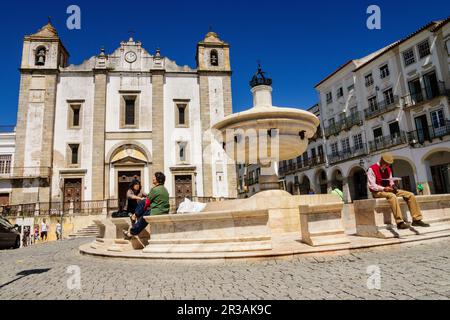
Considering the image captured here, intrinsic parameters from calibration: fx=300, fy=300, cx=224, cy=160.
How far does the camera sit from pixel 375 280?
9.53ft

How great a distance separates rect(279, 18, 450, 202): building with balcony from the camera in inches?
869

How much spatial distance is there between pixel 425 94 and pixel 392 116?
3.05 metres

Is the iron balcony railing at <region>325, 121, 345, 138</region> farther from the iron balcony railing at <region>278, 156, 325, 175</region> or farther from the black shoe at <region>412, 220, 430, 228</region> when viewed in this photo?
the black shoe at <region>412, 220, 430, 228</region>

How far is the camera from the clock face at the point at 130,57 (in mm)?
24172

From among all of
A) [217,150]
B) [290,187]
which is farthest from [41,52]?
[290,187]

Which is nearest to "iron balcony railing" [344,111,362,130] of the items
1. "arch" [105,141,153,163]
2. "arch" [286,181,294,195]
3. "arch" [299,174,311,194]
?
"arch" [299,174,311,194]

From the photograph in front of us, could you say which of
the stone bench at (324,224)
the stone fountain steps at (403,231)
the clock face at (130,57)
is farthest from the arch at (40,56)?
the stone fountain steps at (403,231)

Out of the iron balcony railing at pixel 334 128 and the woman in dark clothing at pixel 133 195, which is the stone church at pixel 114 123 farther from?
the woman in dark clothing at pixel 133 195

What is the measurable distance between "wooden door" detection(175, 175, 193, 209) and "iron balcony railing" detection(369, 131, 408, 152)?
1666 cm

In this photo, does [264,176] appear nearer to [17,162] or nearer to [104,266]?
[104,266]

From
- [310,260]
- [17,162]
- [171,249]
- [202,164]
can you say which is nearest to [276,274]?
[310,260]

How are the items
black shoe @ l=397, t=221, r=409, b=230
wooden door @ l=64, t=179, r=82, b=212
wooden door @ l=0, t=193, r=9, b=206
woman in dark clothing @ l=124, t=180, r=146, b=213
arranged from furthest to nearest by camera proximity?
wooden door @ l=64, t=179, r=82, b=212 → wooden door @ l=0, t=193, r=9, b=206 → woman in dark clothing @ l=124, t=180, r=146, b=213 → black shoe @ l=397, t=221, r=409, b=230

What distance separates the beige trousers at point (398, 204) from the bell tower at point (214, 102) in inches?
689
